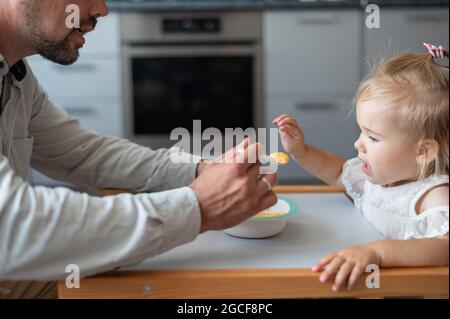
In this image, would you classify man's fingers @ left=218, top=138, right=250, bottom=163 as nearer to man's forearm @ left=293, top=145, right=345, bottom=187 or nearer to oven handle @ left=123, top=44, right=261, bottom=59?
man's forearm @ left=293, top=145, right=345, bottom=187

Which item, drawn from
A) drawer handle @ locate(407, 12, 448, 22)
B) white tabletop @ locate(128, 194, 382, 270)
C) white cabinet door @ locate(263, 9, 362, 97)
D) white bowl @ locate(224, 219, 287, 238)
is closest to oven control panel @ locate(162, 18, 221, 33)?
white cabinet door @ locate(263, 9, 362, 97)

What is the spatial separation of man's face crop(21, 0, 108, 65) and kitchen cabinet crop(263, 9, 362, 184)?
1494 millimetres

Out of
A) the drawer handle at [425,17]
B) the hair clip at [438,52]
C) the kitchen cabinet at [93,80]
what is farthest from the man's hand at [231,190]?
the drawer handle at [425,17]

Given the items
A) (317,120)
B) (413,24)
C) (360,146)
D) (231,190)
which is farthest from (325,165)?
(413,24)

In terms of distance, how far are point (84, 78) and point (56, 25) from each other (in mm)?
1506

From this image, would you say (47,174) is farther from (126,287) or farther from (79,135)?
(126,287)

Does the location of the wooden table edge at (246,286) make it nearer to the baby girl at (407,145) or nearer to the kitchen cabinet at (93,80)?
the baby girl at (407,145)

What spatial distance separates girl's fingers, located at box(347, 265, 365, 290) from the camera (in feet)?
2.19

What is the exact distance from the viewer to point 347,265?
679mm

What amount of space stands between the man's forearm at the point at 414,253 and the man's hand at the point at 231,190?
16 centimetres

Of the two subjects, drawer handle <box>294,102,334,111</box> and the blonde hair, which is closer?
the blonde hair

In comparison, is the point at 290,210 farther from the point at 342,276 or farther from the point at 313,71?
the point at 313,71

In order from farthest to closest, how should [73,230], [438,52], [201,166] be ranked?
[201,166]
[438,52]
[73,230]

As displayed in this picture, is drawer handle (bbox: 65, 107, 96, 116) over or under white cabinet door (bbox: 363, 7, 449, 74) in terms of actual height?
under
